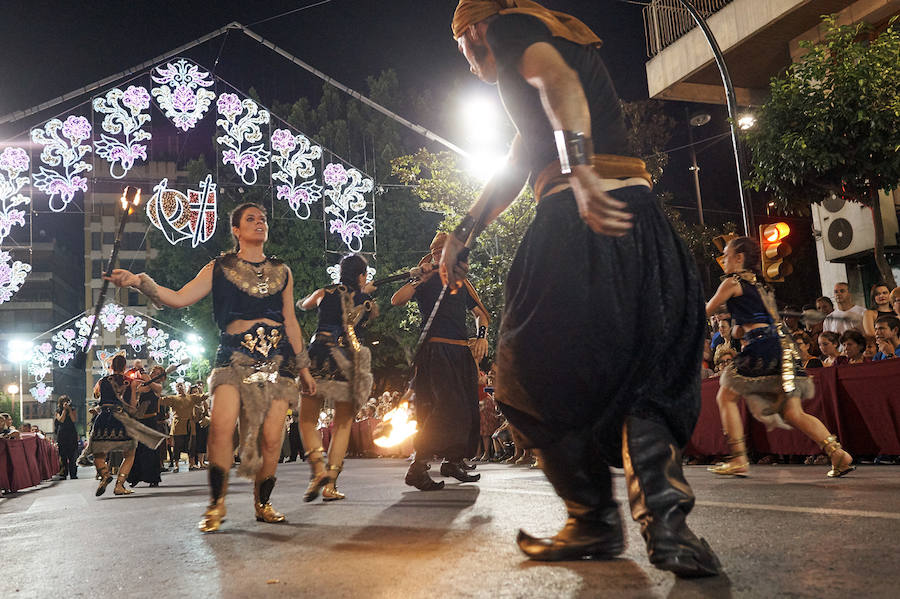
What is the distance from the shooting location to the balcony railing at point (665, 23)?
19.0 m

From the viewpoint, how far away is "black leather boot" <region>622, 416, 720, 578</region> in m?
2.23

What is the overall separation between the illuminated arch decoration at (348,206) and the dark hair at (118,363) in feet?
47.0

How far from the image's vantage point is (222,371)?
4863 mm

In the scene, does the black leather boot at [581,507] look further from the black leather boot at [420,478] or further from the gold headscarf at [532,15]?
the black leather boot at [420,478]

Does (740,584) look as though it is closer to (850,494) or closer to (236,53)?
→ (850,494)

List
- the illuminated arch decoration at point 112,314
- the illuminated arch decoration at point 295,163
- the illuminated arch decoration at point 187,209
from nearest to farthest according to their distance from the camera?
1. the illuminated arch decoration at point 187,209
2. the illuminated arch decoration at point 295,163
3. the illuminated arch decoration at point 112,314

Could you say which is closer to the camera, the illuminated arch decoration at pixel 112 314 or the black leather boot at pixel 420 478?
the black leather boot at pixel 420 478

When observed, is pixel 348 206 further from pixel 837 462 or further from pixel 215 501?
pixel 215 501

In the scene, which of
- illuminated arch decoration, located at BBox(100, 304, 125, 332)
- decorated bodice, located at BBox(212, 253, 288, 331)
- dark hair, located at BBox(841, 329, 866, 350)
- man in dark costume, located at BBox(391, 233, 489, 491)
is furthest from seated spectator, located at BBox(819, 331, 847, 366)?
illuminated arch decoration, located at BBox(100, 304, 125, 332)

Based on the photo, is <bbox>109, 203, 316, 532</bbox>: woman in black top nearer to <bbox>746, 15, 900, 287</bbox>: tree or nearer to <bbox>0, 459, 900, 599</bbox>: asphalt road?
<bbox>0, 459, 900, 599</bbox>: asphalt road

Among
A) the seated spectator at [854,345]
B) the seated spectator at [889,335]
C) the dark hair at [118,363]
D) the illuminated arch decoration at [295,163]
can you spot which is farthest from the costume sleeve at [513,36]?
the illuminated arch decoration at [295,163]

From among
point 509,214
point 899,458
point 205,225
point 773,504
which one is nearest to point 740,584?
point 773,504

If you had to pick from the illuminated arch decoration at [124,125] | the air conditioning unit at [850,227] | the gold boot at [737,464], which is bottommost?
the gold boot at [737,464]

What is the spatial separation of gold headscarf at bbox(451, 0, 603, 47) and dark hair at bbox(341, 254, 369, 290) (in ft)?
13.9
